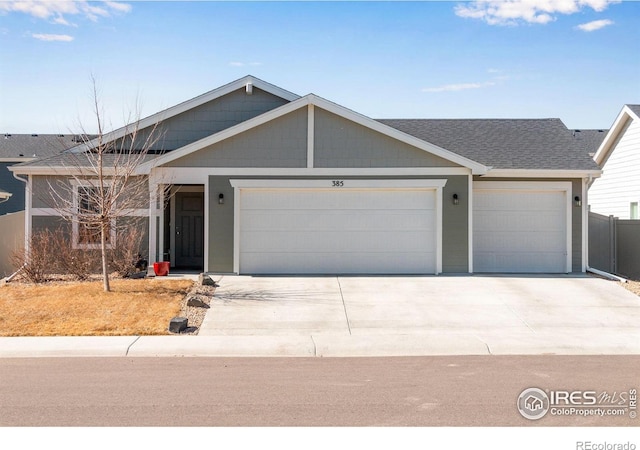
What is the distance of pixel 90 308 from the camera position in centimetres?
1188

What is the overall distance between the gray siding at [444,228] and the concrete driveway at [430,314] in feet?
2.05

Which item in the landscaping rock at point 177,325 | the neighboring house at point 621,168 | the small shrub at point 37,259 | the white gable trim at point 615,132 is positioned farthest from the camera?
the white gable trim at point 615,132

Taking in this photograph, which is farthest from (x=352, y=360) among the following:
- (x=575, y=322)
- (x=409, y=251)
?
(x=409, y=251)

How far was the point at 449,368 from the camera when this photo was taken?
8539 mm

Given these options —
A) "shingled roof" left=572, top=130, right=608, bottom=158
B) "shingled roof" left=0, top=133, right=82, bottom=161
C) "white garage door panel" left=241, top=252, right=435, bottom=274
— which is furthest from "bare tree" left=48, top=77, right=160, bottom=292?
"shingled roof" left=572, top=130, right=608, bottom=158

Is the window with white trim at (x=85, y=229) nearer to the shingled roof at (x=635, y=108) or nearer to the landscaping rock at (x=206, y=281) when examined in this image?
the landscaping rock at (x=206, y=281)

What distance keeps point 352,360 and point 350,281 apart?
19.5ft

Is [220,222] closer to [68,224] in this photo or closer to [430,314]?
[68,224]

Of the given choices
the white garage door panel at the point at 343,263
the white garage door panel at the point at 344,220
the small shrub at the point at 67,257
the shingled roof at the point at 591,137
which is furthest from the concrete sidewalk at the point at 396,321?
the shingled roof at the point at 591,137

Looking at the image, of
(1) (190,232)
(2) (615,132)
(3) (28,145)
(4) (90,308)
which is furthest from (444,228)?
(3) (28,145)

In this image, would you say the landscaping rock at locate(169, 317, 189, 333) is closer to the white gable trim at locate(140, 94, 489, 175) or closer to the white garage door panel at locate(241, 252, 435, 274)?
the white garage door panel at locate(241, 252, 435, 274)

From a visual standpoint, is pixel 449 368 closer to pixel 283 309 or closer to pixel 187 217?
pixel 283 309

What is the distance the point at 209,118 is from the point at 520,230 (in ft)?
→ 31.9

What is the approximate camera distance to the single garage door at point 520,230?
1697cm
